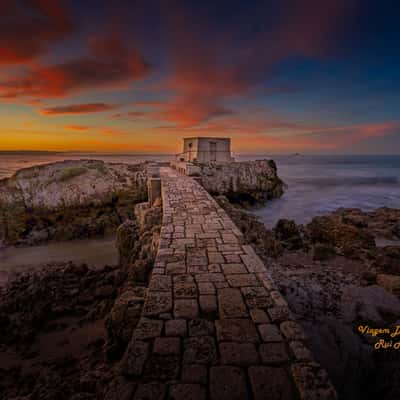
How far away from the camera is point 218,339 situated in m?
1.97

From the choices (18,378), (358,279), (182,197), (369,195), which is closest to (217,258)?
(18,378)

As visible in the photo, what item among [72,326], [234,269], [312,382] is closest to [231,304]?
[234,269]

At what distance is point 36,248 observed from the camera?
30.9 feet

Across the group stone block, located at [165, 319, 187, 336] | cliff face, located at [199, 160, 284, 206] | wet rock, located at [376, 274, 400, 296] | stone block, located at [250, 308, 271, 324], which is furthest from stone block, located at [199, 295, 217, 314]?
cliff face, located at [199, 160, 284, 206]

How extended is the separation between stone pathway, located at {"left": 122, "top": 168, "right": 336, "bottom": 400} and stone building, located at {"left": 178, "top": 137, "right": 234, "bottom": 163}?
638 inches

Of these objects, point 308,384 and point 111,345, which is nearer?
point 308,384

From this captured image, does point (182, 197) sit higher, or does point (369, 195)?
point (182, 197)

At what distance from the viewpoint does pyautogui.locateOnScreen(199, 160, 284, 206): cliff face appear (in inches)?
630

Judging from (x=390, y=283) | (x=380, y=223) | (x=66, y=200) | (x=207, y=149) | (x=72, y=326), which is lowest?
(x=72, y=326)

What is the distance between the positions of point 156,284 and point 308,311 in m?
3.09

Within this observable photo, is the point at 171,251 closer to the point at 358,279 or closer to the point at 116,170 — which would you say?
the point at 358,279

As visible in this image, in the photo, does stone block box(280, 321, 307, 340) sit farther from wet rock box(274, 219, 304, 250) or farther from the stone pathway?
wet rock box(274, 219, 304, 250)

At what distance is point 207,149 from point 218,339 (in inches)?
720

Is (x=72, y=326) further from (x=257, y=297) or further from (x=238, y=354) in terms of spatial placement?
(x=238, y=354)
